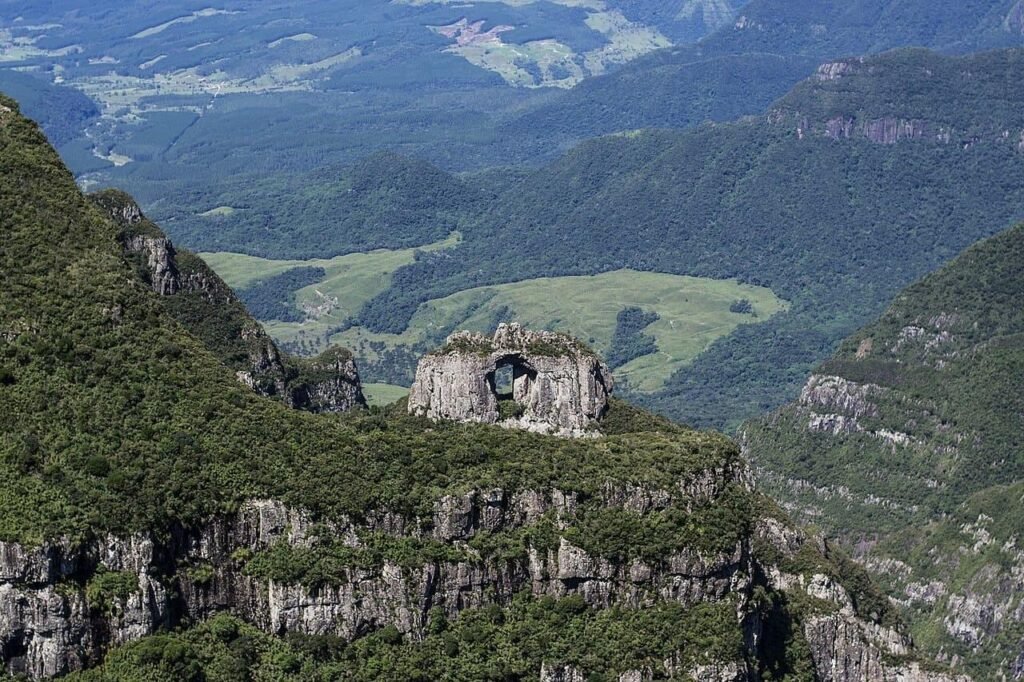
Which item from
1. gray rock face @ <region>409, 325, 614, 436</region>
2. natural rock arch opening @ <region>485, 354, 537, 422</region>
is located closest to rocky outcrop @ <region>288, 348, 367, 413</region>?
gray rock face @ <region>409, 325, 614, 436</region>

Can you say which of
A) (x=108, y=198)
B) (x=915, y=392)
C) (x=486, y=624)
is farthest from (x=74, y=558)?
(x=915, y=392)

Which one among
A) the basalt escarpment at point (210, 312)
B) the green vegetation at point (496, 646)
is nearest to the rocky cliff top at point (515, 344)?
the basalt escarpment at point (210, 312)

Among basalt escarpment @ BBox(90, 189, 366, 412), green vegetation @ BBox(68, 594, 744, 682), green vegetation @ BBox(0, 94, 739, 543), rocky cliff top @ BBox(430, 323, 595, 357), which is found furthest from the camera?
basalt escarpment @ BBox(90, 189, 366, 412)

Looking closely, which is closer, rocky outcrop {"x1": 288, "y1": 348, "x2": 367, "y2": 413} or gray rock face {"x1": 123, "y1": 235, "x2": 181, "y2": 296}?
gray rock face {"x1": 123, "y1": 235, "x2": 181, "y2": 296}

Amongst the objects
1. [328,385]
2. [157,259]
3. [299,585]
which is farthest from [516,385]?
[328,385]

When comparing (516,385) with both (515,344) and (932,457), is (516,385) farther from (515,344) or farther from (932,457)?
(932,457)

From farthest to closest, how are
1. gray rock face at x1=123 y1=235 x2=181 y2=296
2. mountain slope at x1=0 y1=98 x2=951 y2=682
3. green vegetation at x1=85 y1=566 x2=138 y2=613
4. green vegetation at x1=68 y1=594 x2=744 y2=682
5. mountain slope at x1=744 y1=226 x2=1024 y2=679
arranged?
mountain slope at x1=744 y1=226 x2=1024 y2=679 → gray rock face at x1=123 y1=235 x2=181 y2=296 → green vegetation at x1=68 y1=594 x2=744 y2=682 → mountain slope at x1=0 y1=98 x2=951 y2=682 → green vegetation at x1=85 y1=566 x2=138 y2=613

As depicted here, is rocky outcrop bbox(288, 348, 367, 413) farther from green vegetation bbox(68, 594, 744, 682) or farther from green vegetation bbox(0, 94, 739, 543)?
green vegetation bbox(68, 594, 744, 682)
